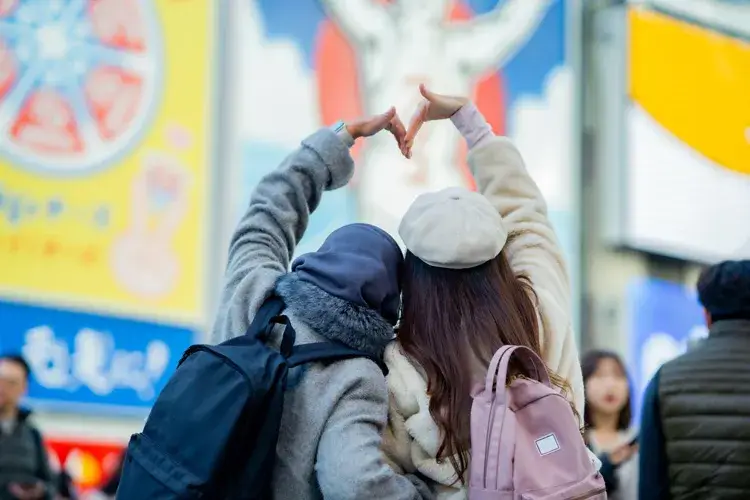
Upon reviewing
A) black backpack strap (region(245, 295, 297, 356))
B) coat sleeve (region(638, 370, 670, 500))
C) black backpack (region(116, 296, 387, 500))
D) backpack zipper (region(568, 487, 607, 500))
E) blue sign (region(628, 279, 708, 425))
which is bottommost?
blue sign (region(628, 279, 708, 425))

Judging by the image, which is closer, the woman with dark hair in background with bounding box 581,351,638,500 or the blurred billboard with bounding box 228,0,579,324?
the woman with dark hair in background with bounding box 581,351,638,500

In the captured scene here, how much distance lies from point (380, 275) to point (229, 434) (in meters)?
0.28

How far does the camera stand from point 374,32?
195 inches

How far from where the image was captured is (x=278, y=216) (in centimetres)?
154

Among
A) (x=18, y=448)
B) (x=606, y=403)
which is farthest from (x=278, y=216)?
(x=18, y=448)

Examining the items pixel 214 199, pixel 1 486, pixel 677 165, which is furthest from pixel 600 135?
pixel 1 486

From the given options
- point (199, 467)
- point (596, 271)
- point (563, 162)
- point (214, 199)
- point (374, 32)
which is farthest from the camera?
point (596, 271)

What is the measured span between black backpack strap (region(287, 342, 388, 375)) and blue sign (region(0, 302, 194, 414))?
2.60 m

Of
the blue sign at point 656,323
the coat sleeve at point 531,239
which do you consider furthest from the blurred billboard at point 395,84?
the coat sleeve at point 531,239

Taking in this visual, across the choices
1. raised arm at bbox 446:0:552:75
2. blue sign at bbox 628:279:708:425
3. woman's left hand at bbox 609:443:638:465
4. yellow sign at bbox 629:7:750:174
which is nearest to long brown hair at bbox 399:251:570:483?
woman's left hand at bbox 609:443:638:465

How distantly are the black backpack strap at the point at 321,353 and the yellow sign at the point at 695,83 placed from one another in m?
4.95

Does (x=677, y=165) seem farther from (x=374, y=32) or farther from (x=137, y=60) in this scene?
(x=137, y=60)

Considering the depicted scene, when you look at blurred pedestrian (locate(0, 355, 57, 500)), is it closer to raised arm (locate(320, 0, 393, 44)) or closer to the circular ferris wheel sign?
the circular ferris wheel sign

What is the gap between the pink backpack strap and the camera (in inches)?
50.4
